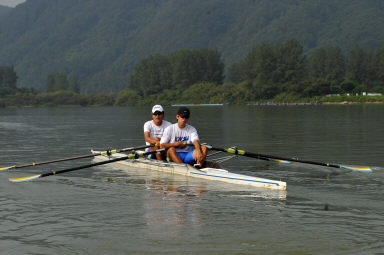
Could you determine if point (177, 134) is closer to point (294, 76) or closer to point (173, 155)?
point (173, 155)

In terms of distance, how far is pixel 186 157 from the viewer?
52.3 ft

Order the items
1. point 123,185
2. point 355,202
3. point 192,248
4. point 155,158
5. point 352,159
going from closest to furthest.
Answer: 1. point 192,248
2. point 355,202
3. point 123,185
4. point 155,158
5. point 352,159

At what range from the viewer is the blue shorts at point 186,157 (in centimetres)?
1578

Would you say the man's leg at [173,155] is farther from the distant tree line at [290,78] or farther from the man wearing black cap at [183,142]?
the distant tree line at [290,78]

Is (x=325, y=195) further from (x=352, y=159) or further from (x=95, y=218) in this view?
(x=352, y=159)

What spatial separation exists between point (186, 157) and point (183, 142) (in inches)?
38.5

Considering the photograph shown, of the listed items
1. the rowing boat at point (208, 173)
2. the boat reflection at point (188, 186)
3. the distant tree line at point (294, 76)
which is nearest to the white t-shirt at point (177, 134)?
the rowing boat at point (208, 173)

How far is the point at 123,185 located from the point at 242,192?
11.9ft

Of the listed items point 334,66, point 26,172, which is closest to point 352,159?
point 26,172

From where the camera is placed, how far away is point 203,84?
190375 mm

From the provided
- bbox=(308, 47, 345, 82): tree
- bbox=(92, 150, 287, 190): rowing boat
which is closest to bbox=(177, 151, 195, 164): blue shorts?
bbox=(92, 150, 287, 190): rowing boat

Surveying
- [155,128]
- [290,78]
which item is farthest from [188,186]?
[290,78]

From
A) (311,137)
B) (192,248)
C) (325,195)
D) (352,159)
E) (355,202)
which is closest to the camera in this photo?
(192,248)

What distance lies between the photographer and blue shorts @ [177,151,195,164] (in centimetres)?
1578
